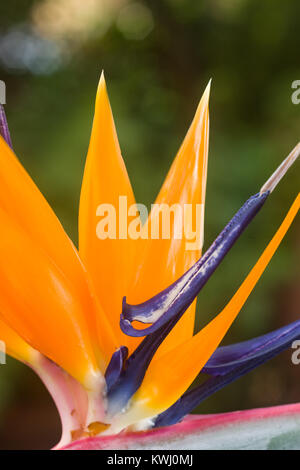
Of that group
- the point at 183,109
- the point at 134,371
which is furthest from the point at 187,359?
the point at 183,109

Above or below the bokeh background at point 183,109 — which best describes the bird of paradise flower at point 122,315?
below

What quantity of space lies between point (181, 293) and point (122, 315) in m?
0.04

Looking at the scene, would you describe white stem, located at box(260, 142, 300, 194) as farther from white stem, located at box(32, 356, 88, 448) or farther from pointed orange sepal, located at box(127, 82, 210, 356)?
white stem, located at box(32, 356, 88, 448)

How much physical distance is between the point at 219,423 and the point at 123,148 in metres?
0.87

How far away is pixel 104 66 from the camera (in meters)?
1.35

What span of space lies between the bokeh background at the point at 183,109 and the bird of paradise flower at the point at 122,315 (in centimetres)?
77

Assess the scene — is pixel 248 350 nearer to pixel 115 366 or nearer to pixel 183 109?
pixel 115 366

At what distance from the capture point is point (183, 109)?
145cm

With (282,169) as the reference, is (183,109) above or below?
above

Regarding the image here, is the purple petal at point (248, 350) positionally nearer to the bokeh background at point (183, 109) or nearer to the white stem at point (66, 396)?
the white stem at point (66, 396)

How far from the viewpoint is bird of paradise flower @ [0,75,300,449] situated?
32 centimetres

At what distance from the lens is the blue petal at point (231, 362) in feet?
1.10

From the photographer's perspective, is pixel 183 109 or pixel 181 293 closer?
pixel 181 293

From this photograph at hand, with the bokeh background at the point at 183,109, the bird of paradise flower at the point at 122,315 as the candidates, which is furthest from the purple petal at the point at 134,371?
the bokeh background at the point at 183,109
